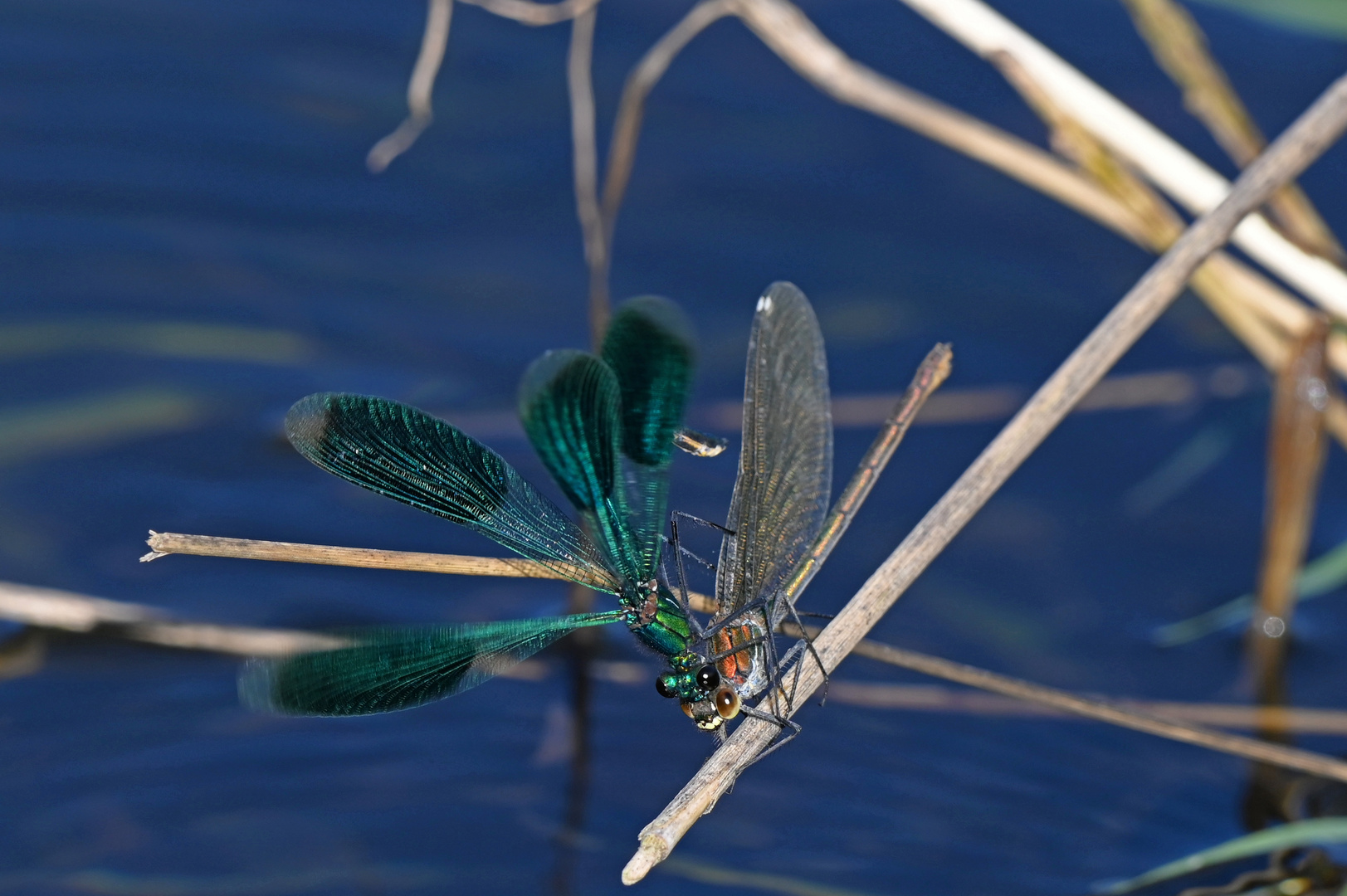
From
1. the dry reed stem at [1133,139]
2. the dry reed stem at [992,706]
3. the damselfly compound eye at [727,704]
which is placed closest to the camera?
the damselfly compound eye at [727,704]

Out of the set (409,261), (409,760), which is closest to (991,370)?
(409,261)

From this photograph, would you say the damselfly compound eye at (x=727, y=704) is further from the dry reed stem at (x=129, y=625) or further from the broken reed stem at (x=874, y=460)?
the dry reed stem at (x=129, y=625)

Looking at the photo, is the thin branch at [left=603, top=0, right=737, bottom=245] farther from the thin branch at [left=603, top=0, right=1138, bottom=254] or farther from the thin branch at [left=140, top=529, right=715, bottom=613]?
the thin branch at [left=140, top=529, right=715, bottom=613]

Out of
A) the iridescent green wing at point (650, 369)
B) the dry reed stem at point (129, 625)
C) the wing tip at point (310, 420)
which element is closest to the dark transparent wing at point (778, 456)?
the iridescent green wing at point (650, 369)

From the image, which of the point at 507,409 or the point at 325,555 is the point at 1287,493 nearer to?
the point at 507,409

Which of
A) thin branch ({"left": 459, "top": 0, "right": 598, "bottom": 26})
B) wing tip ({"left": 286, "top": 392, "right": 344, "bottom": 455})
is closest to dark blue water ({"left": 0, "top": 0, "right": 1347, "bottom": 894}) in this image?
thin branch ({"left": 459, "top": 0, "right": 598, "bottom": 26})

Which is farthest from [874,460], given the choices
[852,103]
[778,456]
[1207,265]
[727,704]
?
[1207,265]

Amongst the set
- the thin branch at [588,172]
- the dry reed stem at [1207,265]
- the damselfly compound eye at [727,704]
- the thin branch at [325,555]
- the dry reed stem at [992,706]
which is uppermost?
the dry reed stem at [1207,265]

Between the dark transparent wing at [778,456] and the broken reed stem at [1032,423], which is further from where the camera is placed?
the dark transparent wing at [778,456]

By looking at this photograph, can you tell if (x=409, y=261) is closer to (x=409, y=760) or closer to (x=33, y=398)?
(x=33, y=398)
